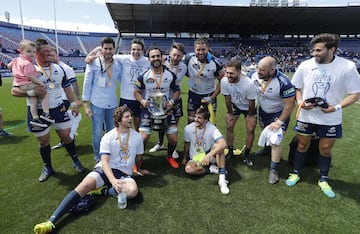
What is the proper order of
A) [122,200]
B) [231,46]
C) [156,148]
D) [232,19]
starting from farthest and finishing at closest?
[231,46]
[232,19]
[156,148]
[122,200]

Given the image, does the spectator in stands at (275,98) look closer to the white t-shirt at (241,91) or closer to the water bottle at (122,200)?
the white t-shirt at (241,91)

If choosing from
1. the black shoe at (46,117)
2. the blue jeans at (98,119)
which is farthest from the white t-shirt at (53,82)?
the blue jeans at (98,119)

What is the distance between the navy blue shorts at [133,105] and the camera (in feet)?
14.8

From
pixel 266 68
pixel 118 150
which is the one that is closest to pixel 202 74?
pixel 266 68

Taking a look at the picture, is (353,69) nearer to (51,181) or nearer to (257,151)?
(257,151)

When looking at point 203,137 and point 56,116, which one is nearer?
point 56,116

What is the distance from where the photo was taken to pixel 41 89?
357 cm

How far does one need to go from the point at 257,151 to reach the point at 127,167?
9.49ft

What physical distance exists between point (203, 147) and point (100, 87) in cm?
196

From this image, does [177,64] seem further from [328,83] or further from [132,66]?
[328,83]

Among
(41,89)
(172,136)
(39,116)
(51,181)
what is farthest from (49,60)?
(172,136)

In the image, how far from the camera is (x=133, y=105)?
455cm

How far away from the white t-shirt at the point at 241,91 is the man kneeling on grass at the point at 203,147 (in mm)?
684

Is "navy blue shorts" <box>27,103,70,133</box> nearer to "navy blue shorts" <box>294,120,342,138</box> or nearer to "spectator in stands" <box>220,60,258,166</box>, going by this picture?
"spectator in stands" <box>220,60,258,166</box>
